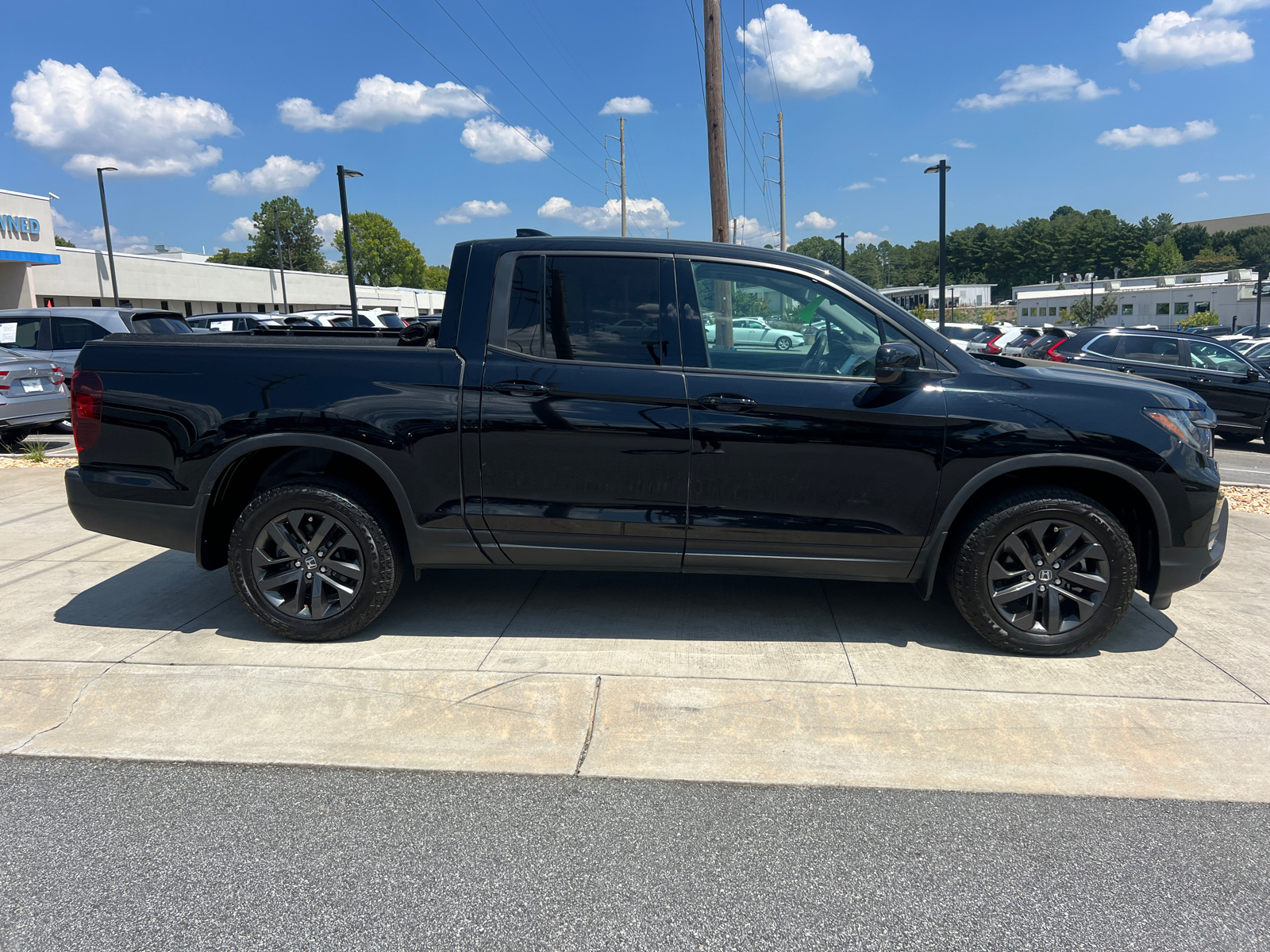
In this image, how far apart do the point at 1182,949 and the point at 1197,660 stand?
2246mm

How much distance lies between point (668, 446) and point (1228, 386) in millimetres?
12890

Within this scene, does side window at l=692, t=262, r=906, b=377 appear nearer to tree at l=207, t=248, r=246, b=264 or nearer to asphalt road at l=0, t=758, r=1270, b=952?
asphalt road at l=0, t=758, r=1270, b=952

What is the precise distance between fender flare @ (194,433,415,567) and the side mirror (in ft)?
7.44

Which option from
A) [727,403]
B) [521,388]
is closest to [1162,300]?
[727,403]

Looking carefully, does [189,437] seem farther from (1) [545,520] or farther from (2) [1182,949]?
(2) [1182,949]

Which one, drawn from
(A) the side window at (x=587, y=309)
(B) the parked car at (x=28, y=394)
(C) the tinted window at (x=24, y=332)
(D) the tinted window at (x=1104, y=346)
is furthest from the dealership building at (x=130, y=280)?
(A) the side window at (x=587, y=309)

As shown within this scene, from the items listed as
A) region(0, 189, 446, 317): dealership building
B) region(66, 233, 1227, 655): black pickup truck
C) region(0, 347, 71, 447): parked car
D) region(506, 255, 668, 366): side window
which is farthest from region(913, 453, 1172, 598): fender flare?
region(0, 189, 446, 317): dealership building

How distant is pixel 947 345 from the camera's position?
397 cm

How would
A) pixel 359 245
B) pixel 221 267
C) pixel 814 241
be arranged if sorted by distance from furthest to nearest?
pixel 814 241 → pixel 359 245 → pixel 221 267

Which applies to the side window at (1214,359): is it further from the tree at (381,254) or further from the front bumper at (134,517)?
the tree at (381,254)

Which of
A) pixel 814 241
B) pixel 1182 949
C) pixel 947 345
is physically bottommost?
pixel 1182 949

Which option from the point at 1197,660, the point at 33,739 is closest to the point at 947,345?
the point at 1197,660

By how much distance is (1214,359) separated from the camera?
43.2 feet

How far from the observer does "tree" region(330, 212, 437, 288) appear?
103 meters
